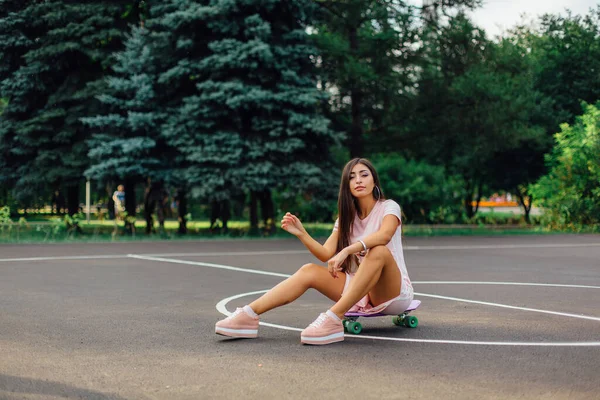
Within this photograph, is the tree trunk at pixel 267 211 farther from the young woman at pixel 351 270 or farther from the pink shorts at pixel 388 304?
the pink shorts at pixel 388 304

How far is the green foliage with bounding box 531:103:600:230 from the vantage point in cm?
2714

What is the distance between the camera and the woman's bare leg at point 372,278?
21.3ft

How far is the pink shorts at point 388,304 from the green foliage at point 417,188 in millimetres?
23805

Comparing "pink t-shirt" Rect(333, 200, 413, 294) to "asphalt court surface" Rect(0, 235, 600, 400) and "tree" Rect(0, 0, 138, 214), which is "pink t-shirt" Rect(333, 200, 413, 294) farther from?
"tree" Rect(0, 0, 138, 214)

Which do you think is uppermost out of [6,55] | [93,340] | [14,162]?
[6,55]

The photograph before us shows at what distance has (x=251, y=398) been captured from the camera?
4.71 m

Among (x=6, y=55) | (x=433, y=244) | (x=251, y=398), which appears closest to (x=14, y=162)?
(x=6, y=55)

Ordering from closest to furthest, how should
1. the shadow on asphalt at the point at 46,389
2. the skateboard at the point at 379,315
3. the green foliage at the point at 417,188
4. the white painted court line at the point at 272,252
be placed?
the shadow on asphalt at the point at 46,389 < the skateboard at the point at 379,315 < the white painted court line at the point at 272,252 < the green foliage at the point at 417,188

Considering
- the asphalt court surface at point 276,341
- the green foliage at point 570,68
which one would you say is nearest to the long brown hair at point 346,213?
the asphalt court surface at point 276,341

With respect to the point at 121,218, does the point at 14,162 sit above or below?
above

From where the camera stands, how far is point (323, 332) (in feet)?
20.8

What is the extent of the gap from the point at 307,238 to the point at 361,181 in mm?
708

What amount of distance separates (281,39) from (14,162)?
951 cm

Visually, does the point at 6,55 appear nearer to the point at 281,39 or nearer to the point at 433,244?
the point at 281,39
